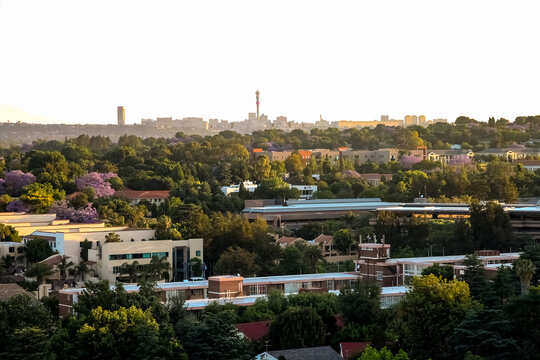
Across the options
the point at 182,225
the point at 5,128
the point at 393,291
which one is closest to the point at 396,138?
the point at 182,225

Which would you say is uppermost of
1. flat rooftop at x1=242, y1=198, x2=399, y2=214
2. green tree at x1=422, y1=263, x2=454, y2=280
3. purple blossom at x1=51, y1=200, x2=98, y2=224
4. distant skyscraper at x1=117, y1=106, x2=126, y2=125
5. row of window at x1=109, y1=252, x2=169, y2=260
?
distant skyscraper at x1=117, y1=106, x2=126, y2=125

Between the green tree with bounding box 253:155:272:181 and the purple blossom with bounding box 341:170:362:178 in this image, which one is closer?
the green tree with bounding box 253:155:272:181

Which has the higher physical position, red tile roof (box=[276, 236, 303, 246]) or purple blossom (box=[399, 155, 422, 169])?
purple blossom (box=[399, 155, 422, 169])

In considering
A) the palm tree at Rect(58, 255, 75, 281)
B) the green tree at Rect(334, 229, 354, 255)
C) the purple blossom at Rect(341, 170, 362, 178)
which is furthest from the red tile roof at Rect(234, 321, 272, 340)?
the purple blossom at Rect(341, 170, 362, 178)

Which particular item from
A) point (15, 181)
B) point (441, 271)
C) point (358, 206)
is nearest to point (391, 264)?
point (441, 271)

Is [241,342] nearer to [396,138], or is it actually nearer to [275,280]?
[275,280]

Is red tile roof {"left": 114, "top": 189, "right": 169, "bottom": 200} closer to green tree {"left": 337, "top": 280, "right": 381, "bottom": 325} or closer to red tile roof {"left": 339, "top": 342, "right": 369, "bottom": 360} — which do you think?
green tree {"left": 337, "top": 280, "right": 381, "bottom": 325}

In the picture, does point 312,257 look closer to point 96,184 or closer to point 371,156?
point 96,184

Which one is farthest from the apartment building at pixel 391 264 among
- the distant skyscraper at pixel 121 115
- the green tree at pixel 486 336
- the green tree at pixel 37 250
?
the distant skyscraper at pixel 121 115
